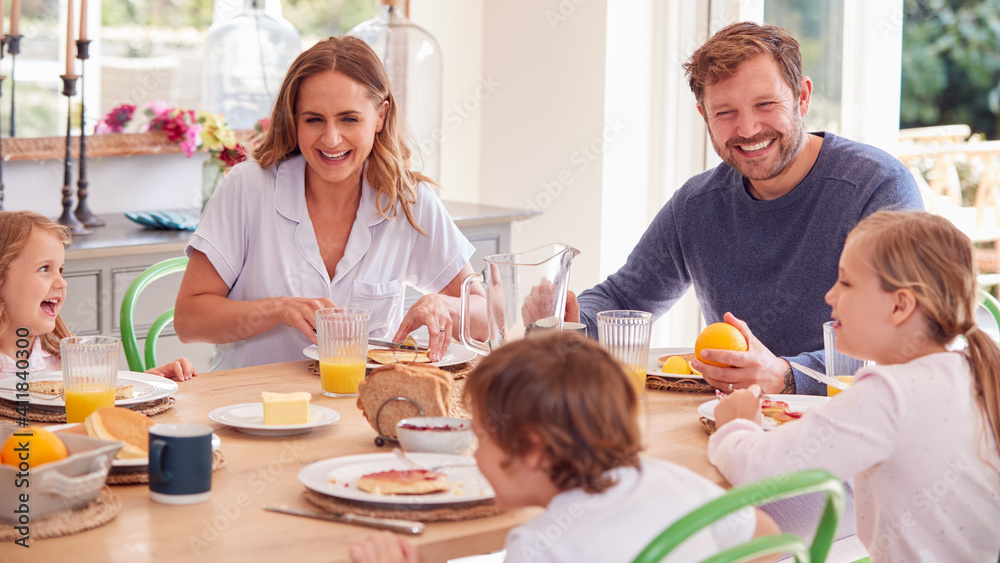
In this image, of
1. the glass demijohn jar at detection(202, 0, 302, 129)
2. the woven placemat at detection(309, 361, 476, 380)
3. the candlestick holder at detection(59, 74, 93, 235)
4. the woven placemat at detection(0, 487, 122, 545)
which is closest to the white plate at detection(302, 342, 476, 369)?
the woven placemat at detection(309, 361, 476, 380)

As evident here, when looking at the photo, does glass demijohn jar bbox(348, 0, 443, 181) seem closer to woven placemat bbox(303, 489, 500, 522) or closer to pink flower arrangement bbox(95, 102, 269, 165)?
pink flower arrangement bbox(95, 102, 269, 165)

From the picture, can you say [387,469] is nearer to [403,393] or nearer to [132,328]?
[403,393]

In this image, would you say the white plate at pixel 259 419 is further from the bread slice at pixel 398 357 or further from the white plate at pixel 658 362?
the white plate at pixel 658 362

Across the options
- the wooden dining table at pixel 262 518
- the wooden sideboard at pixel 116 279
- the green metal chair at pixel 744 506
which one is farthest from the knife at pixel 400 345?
the wooden sideboard at pixel 116 279

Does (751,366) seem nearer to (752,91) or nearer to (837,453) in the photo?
(837,453)

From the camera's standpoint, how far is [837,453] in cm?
112

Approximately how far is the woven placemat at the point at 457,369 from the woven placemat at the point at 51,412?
34 centimetres

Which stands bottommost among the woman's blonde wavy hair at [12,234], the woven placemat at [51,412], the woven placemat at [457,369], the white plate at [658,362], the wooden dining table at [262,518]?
the wooden dining table at [262,518]

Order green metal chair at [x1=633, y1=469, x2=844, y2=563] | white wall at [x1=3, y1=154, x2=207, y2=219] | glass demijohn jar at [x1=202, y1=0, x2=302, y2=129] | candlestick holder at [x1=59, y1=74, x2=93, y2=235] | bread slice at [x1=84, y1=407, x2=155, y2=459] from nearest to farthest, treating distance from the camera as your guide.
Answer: green metal chair at [x1=633, y1=469, x2=844, y2=563] < bread slice at [x1=84, y1=407, x2=155, y2=459] < candlestick holder at [x1=59, y1=74, x2=93, y2=235] < white wall at [x1=3, y1=154, x2=207, y2=219] < glass demijohn jar at [x1=202, y1=0, x2=302, y2=129]

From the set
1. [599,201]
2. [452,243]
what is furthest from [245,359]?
[599,201]

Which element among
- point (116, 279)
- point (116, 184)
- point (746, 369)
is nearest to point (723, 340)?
point (746, 369)

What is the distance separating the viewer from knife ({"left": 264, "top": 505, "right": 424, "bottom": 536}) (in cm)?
101

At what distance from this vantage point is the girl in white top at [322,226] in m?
2.00

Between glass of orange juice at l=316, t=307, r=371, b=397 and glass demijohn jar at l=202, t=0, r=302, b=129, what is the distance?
201cm
